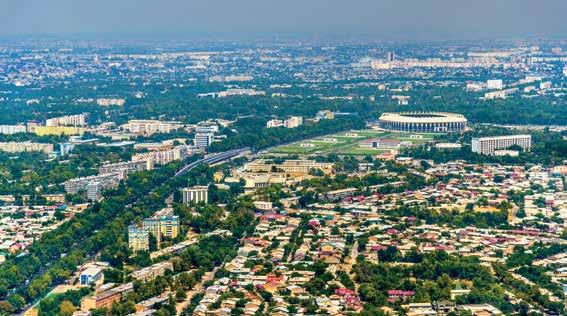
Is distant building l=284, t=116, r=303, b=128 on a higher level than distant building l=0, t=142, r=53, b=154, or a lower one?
higher

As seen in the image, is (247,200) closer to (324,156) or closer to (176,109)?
(324,156)

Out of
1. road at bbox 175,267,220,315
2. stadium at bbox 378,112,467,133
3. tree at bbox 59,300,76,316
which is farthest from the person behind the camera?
stadium at bbox 378,112,467,133

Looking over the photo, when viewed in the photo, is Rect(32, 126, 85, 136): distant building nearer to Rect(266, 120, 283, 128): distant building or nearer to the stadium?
Rect(266, 120, 283, 128): distant building

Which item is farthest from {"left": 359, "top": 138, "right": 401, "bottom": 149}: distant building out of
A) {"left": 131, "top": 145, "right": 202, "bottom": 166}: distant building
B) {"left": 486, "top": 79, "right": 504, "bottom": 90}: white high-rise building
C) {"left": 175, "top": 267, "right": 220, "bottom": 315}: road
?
{"left": 486, "top": 79, "right": 504, "bottom": 90}: white high-rise building

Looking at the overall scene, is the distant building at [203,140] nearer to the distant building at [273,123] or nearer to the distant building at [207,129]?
the distant building at [207,129]

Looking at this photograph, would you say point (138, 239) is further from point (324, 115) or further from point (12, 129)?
point (324, 115)

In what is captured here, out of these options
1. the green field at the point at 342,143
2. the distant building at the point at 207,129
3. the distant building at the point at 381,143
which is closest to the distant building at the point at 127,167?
the green field at the point at 342,143
